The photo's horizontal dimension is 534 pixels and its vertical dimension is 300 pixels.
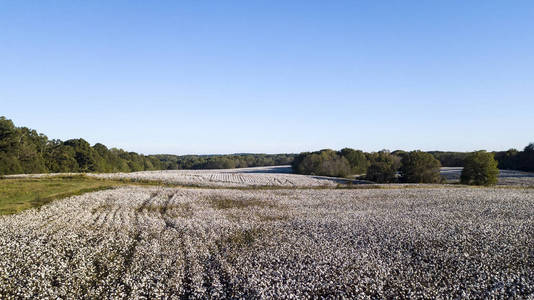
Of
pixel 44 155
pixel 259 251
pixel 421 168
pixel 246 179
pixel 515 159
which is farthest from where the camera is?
pixel 515 159

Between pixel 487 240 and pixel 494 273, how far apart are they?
622 centimetres

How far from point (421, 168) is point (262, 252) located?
57.7m

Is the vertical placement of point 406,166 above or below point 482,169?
above

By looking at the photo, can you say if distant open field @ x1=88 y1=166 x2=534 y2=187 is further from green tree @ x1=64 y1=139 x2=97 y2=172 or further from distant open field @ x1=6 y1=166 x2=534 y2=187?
green tree @ x1=64 y1=139 x2=97 y2=172

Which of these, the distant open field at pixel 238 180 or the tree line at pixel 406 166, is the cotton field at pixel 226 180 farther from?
the tree line at pixel 406 166

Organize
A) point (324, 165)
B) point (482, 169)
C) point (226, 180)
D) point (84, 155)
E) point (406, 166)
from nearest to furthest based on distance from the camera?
point (482, 169), point (226, 180), point (406, 166), point (324, 165), point (84, 155)

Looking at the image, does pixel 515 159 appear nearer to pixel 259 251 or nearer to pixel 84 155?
pixel 259 251

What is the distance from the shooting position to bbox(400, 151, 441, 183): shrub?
6321cm

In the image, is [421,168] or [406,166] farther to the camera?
[406,166]

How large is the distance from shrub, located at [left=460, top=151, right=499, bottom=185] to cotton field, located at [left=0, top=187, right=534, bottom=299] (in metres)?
30.9

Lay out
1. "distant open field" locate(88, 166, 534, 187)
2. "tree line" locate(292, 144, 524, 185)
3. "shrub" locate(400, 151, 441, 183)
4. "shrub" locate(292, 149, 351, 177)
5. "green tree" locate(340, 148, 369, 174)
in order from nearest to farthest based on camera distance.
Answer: "distant open field" locate(88, 166, 534, 187)
"tree line" locate(292, 144, 524, 185)
"shrub" locate(400, 151, 441, 183)
"shrub" locate(292, 149, 351, 177)
"green tree" locate(340, 148, 369, 174)

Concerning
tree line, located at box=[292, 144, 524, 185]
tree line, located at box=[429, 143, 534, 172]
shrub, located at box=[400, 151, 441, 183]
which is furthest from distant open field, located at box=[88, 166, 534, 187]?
tree line, located at box=[429, 143, 534, 172]

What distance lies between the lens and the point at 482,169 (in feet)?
185

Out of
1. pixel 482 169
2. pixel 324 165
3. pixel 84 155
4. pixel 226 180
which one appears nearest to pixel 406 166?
pixel 482 169
